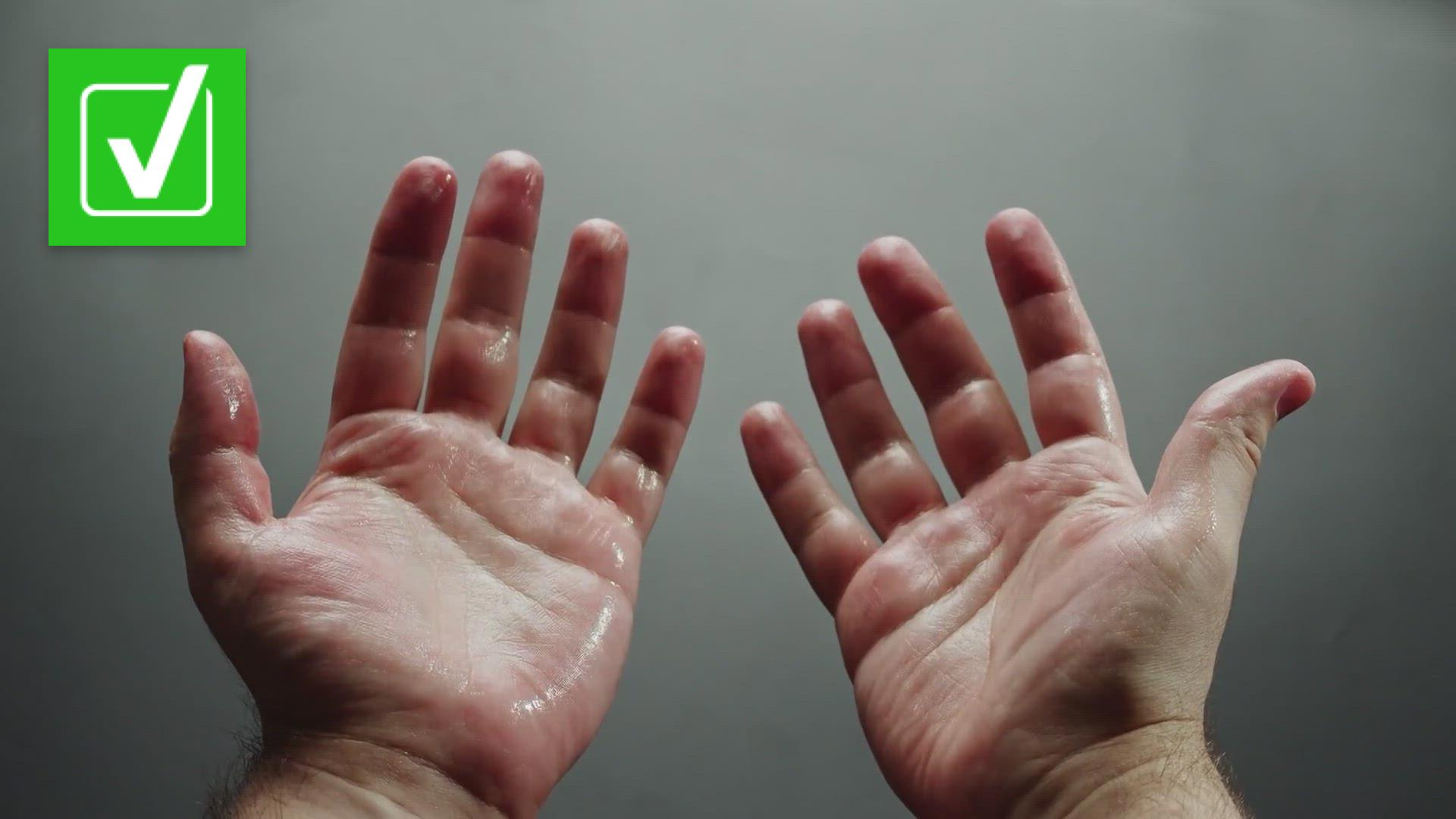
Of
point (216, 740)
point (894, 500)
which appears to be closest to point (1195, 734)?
point (894, 500)

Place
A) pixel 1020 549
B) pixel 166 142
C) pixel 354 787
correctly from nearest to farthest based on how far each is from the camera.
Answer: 1. pixel 354 787
2. pixel 1020 549
3. pixel 166 142

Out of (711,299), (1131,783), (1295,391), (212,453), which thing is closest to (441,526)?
(212,453)

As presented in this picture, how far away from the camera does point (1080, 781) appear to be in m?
0.84

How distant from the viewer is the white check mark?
6.34 ft

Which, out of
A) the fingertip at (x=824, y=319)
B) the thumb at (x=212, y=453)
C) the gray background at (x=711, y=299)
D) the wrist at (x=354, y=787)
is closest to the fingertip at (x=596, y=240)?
the fingertip at (x=824, y=319)

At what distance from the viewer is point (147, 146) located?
1939 mm

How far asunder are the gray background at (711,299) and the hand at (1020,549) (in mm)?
847

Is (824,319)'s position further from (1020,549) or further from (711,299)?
(711,299)

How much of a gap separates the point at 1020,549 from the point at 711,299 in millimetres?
1084

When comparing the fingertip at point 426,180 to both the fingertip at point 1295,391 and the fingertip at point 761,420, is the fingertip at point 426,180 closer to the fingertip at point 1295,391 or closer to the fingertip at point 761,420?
the fingertip at point 761,420

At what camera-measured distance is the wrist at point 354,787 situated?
814mm

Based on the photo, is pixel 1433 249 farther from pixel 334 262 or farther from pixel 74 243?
pixel 74 243

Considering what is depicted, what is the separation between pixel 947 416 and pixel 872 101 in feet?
3.57

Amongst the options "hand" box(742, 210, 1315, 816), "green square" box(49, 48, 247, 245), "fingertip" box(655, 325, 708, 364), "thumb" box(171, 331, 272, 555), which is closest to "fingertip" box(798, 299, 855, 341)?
"hand" box(742, 210, 1315, 816)
